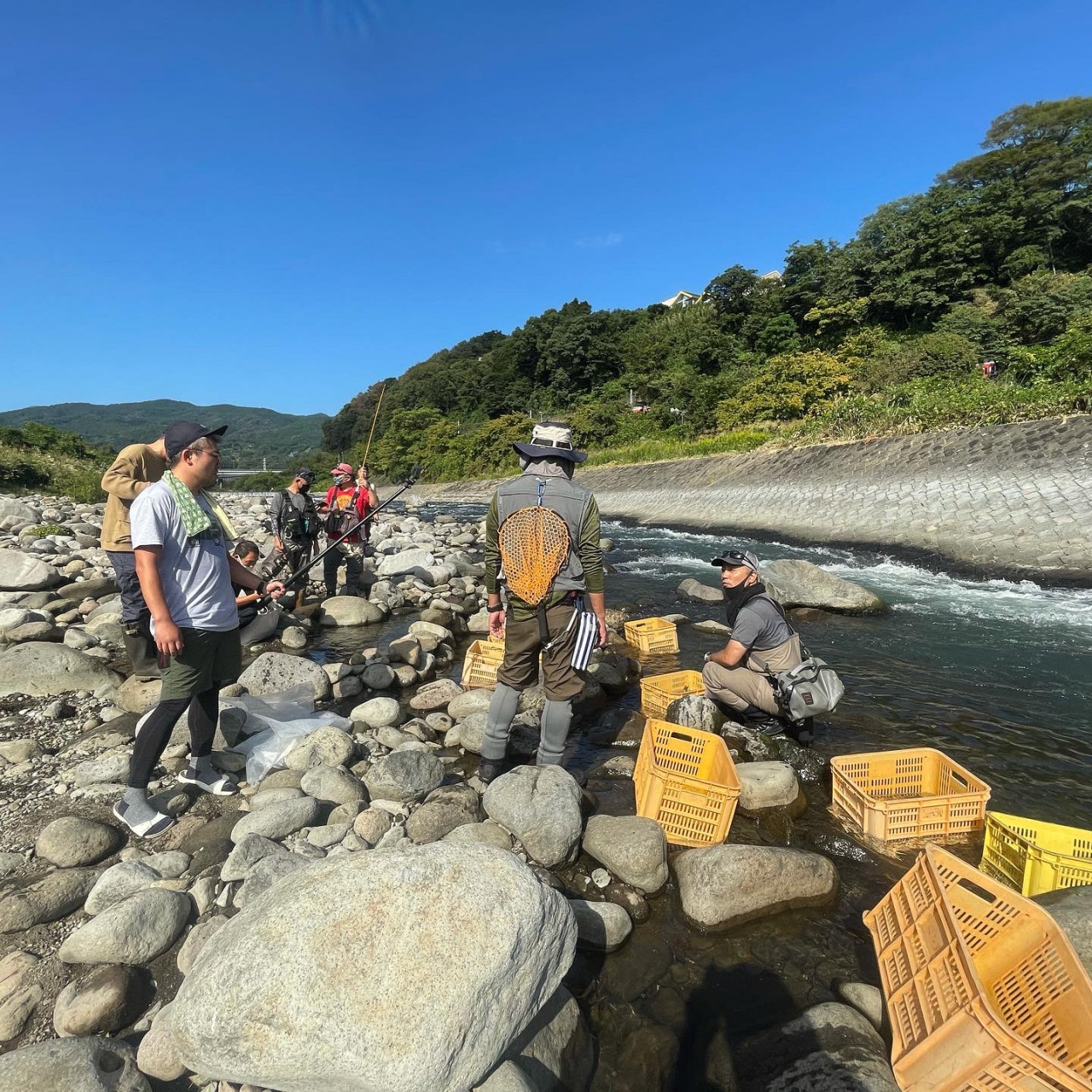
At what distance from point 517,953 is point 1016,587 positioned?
41.6 ft

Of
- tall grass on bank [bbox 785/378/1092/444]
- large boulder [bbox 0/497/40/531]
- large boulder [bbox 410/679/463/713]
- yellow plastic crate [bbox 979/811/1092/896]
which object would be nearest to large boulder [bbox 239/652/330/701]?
large boulder [bbox 410/679/463/713]

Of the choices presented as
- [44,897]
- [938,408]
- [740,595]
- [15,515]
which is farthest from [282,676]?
[938,408]

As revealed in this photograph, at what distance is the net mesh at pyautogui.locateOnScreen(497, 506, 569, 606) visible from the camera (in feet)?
12.0

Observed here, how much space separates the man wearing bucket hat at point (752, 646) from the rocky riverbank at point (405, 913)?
0.30 meters

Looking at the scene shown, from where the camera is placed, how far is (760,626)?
4.84 metres

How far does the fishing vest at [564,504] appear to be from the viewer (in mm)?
3734

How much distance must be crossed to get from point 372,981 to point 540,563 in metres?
2.33

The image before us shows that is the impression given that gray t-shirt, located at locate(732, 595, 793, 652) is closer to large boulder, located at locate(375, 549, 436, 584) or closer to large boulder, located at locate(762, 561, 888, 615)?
large boulder, located at locate(762, 561, 888, 615)

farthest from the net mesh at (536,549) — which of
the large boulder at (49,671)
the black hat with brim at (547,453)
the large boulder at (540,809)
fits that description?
the large boulder at (49,671)

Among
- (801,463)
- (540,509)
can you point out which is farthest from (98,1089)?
(801,463)

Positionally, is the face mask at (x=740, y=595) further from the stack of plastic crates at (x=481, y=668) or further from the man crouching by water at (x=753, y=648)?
the stack of plastic crates at (x=481, y=668)

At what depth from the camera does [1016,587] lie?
10.7 meters

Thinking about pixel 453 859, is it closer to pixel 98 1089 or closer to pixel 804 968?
Answer: pixel 98 1089

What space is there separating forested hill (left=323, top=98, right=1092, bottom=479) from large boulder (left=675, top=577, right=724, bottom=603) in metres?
12.0
